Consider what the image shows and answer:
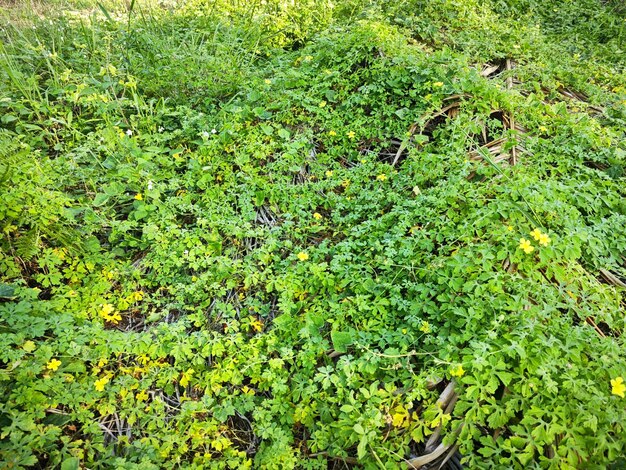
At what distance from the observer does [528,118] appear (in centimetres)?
352

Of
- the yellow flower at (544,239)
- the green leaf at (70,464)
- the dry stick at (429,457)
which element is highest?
the yellow flower at (544,239)

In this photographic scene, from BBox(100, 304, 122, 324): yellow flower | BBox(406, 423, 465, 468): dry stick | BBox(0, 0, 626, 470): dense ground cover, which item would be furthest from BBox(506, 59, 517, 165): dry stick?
BBox(100, 304, 122, 324): yellow flower

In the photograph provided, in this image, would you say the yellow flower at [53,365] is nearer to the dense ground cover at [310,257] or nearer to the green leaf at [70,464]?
the dense ground cover at [310,257]

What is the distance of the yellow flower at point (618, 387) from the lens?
71.5 inches

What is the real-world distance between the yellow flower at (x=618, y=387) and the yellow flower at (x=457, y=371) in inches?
24.3

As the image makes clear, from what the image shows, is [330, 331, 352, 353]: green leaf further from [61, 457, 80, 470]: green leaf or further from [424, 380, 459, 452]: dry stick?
[61, 457, 80, 470]: green leaf

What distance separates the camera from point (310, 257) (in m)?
2.91

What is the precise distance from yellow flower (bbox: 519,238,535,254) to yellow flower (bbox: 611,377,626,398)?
74 centimetres

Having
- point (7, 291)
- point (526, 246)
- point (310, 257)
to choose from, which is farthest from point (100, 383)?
point (526, 246)

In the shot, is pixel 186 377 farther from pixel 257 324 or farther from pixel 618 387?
pixel 618 387

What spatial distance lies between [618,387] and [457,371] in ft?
2.17

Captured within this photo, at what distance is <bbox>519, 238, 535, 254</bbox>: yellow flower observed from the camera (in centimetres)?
233

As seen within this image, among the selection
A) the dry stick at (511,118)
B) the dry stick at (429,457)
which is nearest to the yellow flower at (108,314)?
the dry stick at (429,457)

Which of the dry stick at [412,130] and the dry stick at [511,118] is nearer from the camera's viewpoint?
the dry stick at [511,118]
